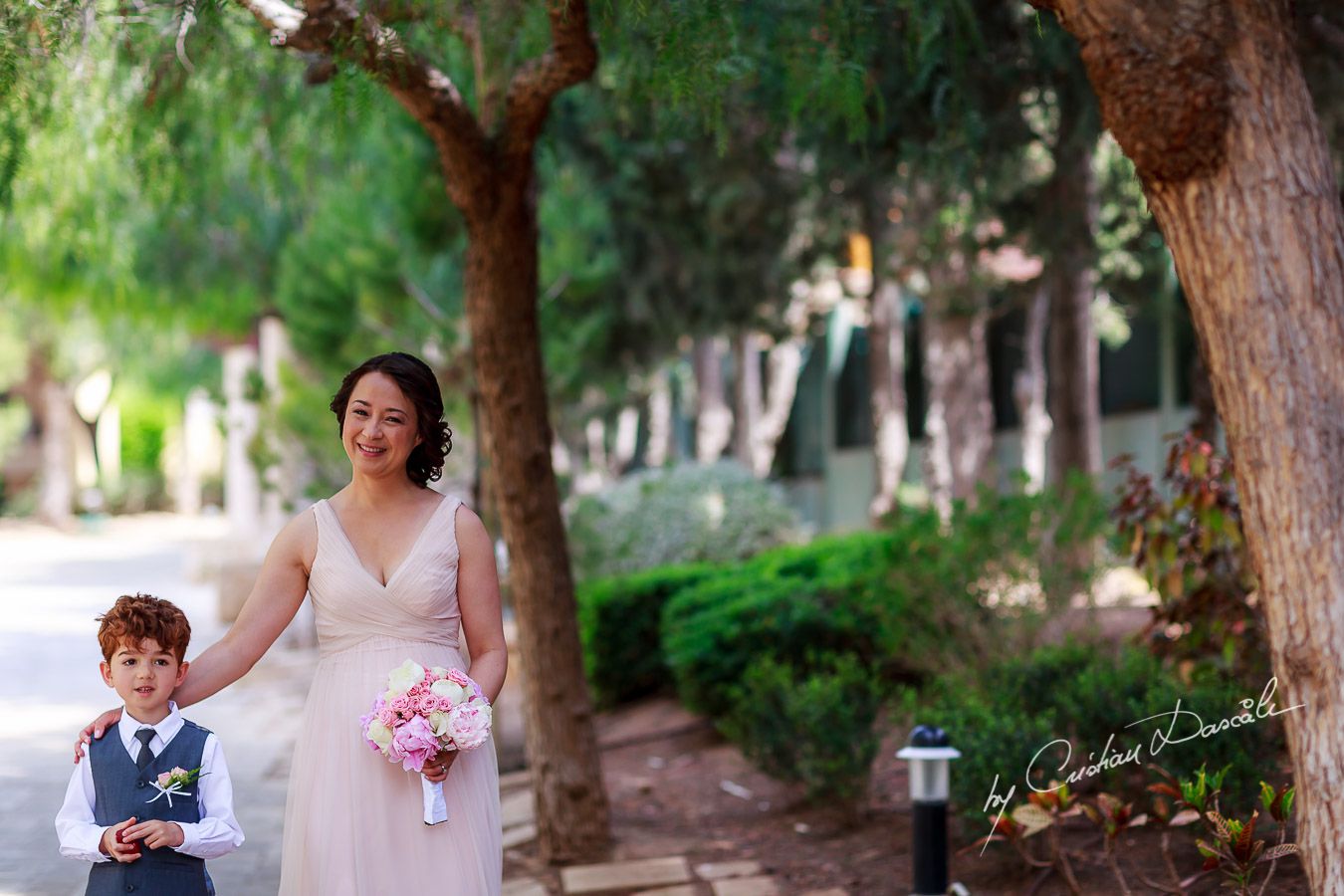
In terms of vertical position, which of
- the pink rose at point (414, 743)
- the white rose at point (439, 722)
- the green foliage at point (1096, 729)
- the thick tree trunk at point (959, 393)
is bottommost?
the green foliage at point (1096, 729)

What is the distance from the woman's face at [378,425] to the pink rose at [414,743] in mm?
657

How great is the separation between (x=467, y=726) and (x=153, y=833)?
69 cm

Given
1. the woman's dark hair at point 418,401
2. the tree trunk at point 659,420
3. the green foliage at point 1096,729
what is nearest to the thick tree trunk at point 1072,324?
the green foliage at point 1096,729

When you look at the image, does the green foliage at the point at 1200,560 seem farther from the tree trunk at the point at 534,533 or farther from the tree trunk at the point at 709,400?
the tree trunk at the point at 709,400

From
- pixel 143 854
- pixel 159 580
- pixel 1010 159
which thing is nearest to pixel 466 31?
pixel 143 854

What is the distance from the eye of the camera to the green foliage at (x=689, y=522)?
45.1 ft

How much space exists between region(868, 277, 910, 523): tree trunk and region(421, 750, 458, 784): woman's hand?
12.3 m

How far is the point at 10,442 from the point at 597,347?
29.8 meters

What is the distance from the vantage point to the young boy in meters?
3.02

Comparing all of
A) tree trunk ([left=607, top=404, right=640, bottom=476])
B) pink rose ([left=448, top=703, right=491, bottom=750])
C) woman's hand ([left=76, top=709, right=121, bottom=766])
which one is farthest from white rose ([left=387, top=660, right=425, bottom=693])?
tree trunk ([left=607, top=404, right=640, bottom=476])

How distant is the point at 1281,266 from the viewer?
3.74 meters

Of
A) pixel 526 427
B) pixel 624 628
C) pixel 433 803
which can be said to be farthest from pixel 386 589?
pixel 624 628

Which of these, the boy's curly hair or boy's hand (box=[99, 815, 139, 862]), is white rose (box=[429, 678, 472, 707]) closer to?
the boy's curly hair

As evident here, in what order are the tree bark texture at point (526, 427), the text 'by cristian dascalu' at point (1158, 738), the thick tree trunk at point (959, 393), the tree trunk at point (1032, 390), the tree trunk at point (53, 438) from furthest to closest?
1. the tree trunk at point (53, 438)
2. the tree trunk at point (1032, 390)
3. the thick tree trunk at point (959, 393)
4. the tree bark texture at point (526, 427)
5. the text 'by cristian dascalu' at point (1158, 738)
